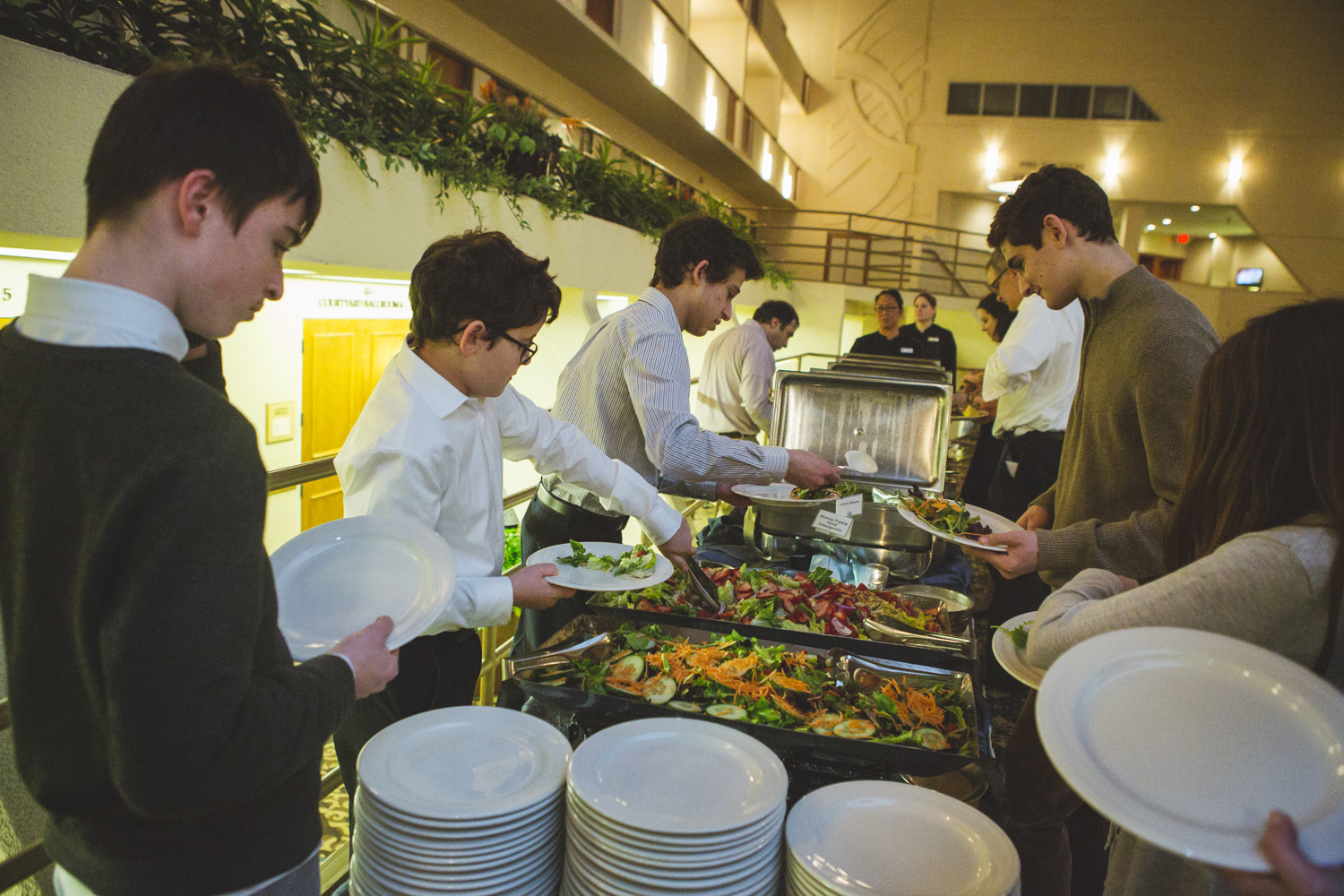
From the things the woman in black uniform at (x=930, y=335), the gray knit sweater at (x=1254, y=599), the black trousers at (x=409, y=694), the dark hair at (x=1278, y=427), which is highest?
the woman in black uniform at (x=930, y=335)

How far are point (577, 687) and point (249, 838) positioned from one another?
57 centimetres

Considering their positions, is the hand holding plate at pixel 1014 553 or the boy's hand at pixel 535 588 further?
the hand holding plate at pixel 1014 553

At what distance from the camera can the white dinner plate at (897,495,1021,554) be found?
1654 millimetres

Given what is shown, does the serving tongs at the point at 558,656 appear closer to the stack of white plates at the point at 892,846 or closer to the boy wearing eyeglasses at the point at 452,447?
the boy wearing eyeglasses at the point at 452,447

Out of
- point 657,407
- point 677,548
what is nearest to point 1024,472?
point 657,407

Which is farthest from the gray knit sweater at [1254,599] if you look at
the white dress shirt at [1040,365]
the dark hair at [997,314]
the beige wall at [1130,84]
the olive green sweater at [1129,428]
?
the beige wall at [1130,84]

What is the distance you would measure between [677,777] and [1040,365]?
332cm

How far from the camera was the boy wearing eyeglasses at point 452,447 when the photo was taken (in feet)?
4.35

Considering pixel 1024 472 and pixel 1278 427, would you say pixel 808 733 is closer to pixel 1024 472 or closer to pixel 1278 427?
pixel 1278 427

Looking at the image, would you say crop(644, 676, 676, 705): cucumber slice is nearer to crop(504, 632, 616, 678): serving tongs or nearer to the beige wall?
crop(504, 632, 616, 678): serving tongs

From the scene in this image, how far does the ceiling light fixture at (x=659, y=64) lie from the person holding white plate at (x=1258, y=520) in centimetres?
719

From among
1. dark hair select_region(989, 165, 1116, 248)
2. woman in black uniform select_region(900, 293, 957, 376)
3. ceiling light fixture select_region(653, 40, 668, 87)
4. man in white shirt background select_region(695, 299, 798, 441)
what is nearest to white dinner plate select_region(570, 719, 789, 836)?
dark hair select_region(989, 165, 1116, 248)

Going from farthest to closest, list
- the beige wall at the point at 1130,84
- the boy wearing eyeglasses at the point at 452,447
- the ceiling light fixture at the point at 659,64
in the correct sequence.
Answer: the beige wall at the point at 1130,84
the ceiling light fixture at the point at 659,64
the boy wearing eyeglasses at the point at 452,447

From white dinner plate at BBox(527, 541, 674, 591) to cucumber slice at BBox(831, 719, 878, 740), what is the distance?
42 centimetres
